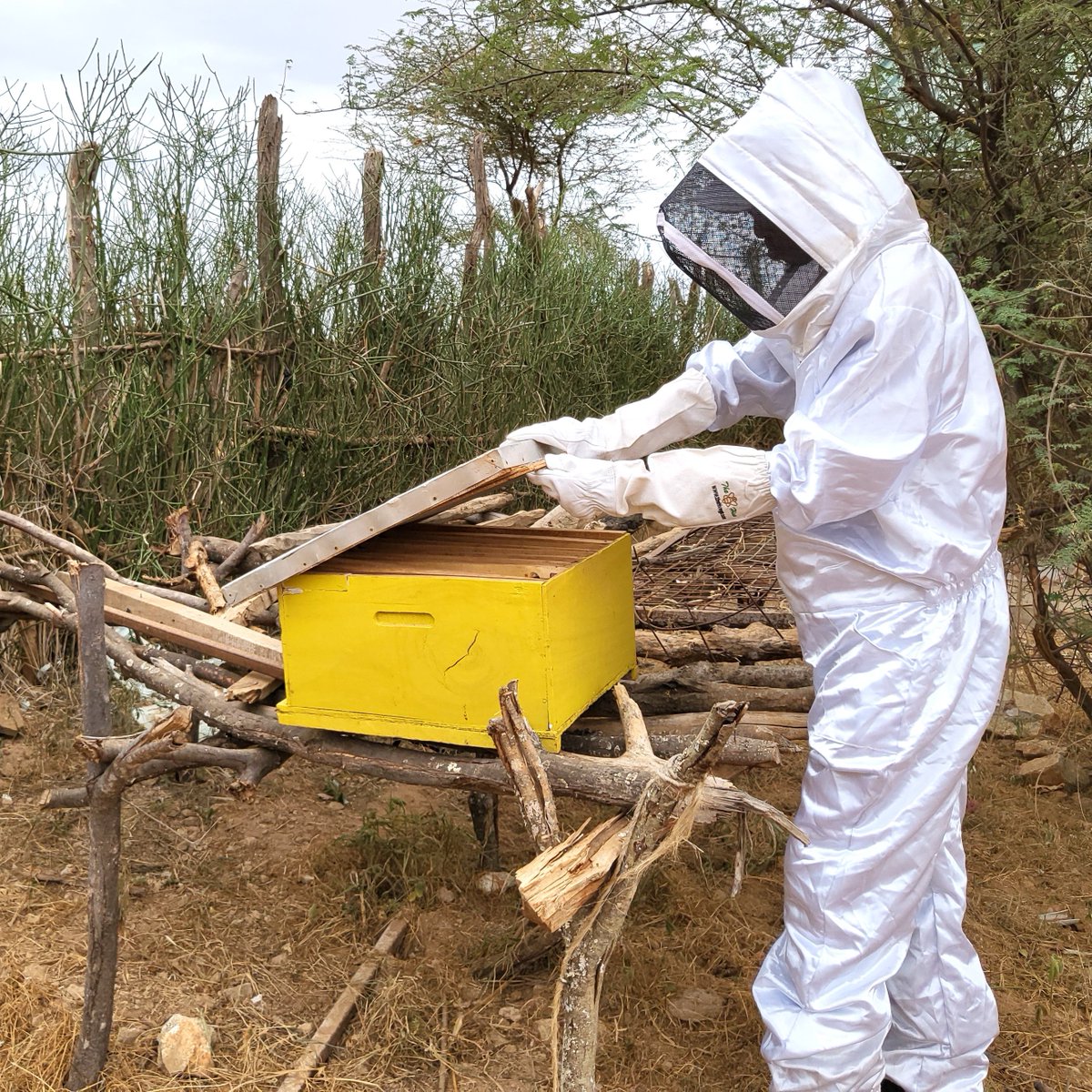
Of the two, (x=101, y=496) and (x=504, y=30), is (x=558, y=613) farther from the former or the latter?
(x=504, y=30)

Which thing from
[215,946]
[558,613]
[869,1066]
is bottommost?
[215,946]

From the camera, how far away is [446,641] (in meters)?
1.84

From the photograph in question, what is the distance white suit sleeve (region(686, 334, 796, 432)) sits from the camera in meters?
2.30

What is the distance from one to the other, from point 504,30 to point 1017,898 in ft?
14.2

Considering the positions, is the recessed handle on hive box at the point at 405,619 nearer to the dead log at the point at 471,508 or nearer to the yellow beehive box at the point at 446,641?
the yellow beehive box at the point at 446,641

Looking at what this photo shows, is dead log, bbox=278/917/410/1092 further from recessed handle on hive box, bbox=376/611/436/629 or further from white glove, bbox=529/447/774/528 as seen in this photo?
white glove, bbox=529/447/774/528

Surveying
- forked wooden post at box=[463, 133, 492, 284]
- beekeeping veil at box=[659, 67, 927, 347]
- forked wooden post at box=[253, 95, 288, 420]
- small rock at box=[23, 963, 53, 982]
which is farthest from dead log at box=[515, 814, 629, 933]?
forked wooden post at box=[463, 133, 492, 284]

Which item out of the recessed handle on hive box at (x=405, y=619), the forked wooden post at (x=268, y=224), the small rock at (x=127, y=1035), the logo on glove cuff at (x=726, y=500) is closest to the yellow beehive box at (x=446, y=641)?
the recessed handle on hive box at (x=405, y=619)

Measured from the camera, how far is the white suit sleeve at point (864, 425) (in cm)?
172

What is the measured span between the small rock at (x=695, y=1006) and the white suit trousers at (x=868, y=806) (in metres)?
0.76

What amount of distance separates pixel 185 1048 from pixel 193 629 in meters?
1.03

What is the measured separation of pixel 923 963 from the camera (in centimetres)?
210

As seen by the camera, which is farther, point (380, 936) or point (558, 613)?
point (380, 936)

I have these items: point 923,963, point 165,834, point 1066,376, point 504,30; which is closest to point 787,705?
point 923,963
